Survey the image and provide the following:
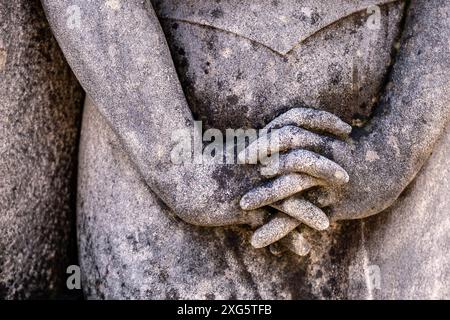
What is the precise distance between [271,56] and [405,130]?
278 millimetres

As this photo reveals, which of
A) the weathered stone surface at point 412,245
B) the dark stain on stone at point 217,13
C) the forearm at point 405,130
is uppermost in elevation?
the dark stain on stone at point 217,13

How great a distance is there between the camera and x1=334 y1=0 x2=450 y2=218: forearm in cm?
169

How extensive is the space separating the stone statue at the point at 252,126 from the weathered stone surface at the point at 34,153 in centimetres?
10

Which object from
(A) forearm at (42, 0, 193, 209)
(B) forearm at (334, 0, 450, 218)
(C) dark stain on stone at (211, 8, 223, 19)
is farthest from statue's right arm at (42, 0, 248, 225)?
(B) forearm at (334, 0, 450, 218)

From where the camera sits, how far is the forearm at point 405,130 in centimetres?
169

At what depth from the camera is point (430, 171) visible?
175cm

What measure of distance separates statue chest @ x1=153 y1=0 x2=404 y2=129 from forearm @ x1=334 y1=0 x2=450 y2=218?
7cm

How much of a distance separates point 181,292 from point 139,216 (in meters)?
0.16

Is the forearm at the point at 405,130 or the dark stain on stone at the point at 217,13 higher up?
the dark stain on stone at the point at 217,13

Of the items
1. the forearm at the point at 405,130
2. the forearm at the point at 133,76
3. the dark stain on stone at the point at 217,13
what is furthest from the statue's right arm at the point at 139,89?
the forearm at the point at 405,130

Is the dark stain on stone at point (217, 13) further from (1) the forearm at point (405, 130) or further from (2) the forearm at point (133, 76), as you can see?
(1) the forearm at point (405, 130)

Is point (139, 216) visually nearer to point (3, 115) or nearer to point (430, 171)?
point (3, 115)

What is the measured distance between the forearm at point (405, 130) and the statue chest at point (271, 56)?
68mm

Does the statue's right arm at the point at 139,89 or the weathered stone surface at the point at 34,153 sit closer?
the statue's right arm at the point at 139,89
